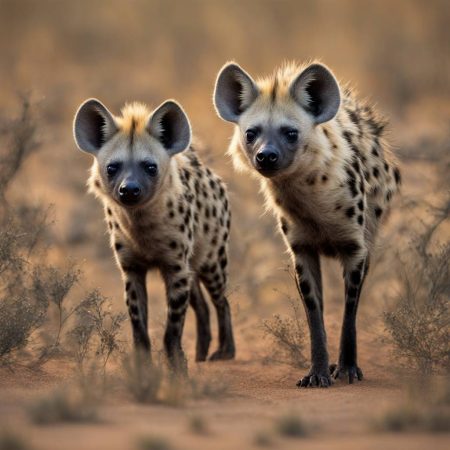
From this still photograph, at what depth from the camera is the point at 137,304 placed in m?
7.09

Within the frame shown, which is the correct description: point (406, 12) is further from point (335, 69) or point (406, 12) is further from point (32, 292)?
point (32, 292)

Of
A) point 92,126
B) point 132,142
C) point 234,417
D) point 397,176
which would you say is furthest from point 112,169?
point 234,417

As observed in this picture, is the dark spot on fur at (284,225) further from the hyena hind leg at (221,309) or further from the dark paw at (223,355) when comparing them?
the dark paw at (223,355)

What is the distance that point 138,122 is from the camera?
714 cm

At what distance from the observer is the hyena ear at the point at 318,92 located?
6730 millimetres

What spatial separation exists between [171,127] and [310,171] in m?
1.10

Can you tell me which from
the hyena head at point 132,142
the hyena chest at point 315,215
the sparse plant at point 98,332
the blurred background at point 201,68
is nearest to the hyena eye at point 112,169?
the hyena head at point 132,142

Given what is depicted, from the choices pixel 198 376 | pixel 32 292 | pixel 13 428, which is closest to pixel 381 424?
pixel 13 428

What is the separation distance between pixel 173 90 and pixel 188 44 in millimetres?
2952

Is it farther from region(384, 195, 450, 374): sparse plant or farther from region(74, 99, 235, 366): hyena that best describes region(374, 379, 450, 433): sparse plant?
region(74, 99, 235, 366): hyena

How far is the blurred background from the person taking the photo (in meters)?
11.3

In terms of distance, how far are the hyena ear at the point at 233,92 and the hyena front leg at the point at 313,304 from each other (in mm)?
1040

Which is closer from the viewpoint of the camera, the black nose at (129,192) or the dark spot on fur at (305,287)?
the black nose at (129,192)

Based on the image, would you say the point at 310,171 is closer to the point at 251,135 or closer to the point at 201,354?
the point at 251,135
